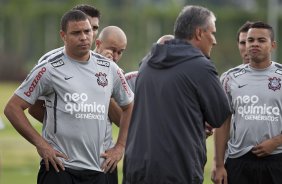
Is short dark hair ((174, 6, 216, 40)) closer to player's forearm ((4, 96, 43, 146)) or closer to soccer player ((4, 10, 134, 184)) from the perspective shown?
soccer player ((4, 10, 134, 184))

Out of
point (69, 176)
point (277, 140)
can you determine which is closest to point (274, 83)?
point (277, 140)

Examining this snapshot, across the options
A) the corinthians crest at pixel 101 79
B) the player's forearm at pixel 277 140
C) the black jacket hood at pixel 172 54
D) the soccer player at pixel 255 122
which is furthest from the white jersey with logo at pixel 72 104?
the player's forearm at pixel 277 140

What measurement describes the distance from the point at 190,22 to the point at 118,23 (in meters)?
60.5

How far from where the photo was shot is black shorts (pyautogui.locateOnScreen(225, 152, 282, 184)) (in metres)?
9.45

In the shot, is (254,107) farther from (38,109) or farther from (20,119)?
(20,119)

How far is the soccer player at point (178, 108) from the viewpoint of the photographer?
748 centimetres

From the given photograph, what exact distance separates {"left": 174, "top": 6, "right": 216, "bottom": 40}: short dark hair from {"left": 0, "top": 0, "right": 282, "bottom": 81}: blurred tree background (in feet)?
180

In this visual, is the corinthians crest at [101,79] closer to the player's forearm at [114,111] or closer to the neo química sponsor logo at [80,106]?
the neo química sponsor logo at [80,106]

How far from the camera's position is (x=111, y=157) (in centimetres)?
871

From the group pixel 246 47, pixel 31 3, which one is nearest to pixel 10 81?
pixel 31 3

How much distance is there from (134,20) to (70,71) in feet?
197

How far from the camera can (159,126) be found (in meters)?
7.53

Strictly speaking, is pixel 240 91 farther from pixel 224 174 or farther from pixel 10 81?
pixel 10 81

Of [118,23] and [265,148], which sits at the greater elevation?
[265,148]
